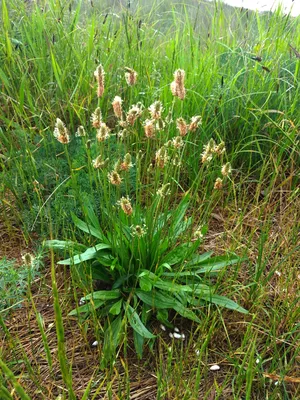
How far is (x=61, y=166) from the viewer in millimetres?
2158

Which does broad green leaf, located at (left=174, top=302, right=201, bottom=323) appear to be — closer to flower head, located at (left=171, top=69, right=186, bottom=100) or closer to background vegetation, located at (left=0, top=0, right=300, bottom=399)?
background vegetation, located at (left=0, top=0, right=300, bottom=399)

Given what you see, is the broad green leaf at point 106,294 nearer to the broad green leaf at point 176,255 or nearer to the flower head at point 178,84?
the broad green leaf at point 176,255

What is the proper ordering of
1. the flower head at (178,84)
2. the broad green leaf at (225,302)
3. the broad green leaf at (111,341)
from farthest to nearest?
the broad green leaf at (225,302)
the flower head at (178,84)
the broad green leaf at (111,341)

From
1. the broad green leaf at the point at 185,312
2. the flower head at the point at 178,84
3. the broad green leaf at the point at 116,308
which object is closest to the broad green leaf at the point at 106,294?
the broad green leaf at the point at 116,308

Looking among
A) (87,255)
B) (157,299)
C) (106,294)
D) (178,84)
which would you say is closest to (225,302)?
(157,299)

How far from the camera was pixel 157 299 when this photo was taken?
1.59m

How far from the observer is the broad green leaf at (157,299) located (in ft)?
5.13

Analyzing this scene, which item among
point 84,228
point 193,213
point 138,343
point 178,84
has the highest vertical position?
point 178,84

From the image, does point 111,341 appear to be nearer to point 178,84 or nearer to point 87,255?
point 87,255

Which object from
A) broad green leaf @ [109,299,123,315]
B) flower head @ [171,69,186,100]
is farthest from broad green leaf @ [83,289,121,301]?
flower head @ [171,69,186,100]

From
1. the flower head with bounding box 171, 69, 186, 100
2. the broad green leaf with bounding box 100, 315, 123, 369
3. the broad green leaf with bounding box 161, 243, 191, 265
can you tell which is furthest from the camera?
the broad green leaf with bounding box 161, 243, 191, 265

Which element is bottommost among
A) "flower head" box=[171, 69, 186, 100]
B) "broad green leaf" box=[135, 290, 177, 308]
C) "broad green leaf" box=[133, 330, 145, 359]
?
"broad green leaf" box=[133, 330, 145, 359]

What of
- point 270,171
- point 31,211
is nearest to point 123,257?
point 31,211

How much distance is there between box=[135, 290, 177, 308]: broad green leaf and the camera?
1562 mm
